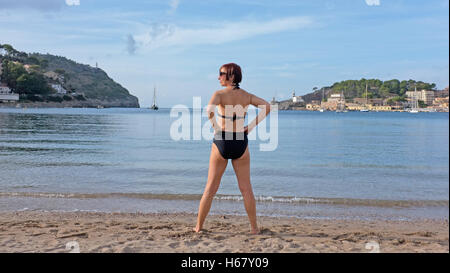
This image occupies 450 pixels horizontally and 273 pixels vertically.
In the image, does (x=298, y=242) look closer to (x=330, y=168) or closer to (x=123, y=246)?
(x=123, y=246)

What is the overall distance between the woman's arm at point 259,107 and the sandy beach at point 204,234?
5.13ft

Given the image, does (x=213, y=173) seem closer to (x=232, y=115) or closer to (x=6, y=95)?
(x=232, y=115)

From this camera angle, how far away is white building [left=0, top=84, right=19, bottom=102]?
114 meters

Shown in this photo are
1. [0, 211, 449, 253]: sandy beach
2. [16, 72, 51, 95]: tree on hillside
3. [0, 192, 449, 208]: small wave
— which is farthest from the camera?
[16, 72, 51, 95]: tree on hillside

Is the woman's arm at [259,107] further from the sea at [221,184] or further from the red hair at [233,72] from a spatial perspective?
the sea at [221,184]

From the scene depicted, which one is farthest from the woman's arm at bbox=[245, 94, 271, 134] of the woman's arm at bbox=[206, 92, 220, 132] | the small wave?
the small wave

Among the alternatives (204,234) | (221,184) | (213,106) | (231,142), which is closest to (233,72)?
(213,106)

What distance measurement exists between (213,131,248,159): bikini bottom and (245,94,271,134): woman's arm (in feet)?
0.47

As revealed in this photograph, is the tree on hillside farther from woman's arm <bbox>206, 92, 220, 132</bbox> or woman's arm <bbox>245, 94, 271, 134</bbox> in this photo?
woman's arm <bbox>245, 94, 271, 134</bbox>

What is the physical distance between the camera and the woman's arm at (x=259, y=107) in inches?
210

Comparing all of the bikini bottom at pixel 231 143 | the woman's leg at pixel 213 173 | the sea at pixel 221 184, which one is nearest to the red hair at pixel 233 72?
the bikini bottom at pixel 231 143

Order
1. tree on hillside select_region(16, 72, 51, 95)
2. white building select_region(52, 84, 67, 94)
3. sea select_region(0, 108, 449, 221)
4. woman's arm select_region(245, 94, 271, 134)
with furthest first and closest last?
white building select_region(52, 84, 67, 94) < tree on hillside select_region(16, 72, 51, 95) < sea select_region(0, 108, 449, 221) < woman's arm select_region(245, 94, 271, 134)

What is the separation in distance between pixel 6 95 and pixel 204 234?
128271 millimetres

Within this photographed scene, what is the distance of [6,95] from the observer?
11675 cm
